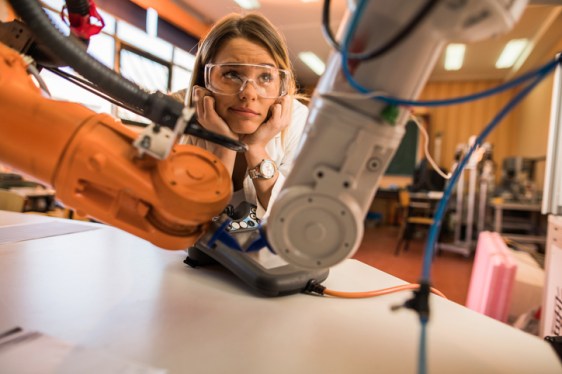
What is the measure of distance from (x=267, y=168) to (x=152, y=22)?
3.56m

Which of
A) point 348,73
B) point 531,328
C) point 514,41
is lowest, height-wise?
point 531,328

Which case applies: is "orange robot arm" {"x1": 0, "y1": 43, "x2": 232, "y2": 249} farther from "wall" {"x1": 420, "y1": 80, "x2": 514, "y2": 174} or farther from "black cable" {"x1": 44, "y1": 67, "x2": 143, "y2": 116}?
"wall" {"x1": 420, "y1": 80, "x2": 514, "y2": 174}

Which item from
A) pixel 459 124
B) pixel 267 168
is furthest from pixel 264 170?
pixel 459 124

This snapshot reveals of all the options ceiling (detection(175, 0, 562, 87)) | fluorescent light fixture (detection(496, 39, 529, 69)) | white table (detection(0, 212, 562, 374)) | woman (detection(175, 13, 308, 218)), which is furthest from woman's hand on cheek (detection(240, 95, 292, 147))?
fluorescent light fixture (detection(496, 39, 529, 69))

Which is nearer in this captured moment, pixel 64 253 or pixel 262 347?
pixel 262 347

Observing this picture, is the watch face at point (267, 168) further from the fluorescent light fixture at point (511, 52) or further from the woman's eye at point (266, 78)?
the fluorescent light fixture at point (511, 52)

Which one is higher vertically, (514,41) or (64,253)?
(514,41)

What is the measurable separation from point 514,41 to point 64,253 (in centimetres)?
547

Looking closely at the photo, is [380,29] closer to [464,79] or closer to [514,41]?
[514,41]

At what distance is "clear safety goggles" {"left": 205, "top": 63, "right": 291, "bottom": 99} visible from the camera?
2.91 ft

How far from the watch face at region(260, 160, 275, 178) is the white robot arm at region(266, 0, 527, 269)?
463 mm

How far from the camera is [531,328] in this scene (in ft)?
4.67

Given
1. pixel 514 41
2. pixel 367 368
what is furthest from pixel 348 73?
pixel 514 41

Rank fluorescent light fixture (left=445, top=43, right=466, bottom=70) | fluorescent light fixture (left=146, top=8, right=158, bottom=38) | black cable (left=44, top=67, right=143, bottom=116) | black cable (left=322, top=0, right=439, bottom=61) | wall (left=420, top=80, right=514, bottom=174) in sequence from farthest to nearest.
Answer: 1. wall (left=420, top=80, right=514, bottom=174)
2. fluorescent light fixture (left=445, top=43, right=466, bottom=70)
3. fluorescent light fixture (left=146, top=8, right=158, bottom=38)
4. black cable (left=44, top=67, right=143, bottom=116)
5. black cable (left=322, top=0, right=439, bottom=61)
